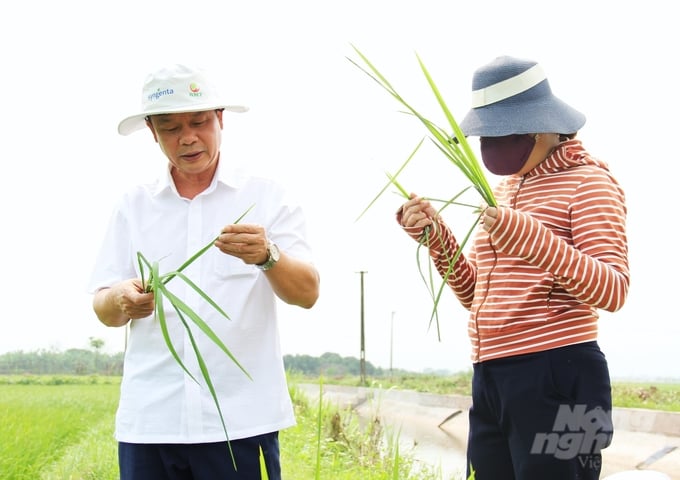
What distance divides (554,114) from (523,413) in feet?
2.26

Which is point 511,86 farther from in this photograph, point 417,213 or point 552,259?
point 552,259

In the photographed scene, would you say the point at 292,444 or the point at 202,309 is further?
the point at 292,444

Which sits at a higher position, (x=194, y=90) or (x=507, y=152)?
(x=194, y=90)

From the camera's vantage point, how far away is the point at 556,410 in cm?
168

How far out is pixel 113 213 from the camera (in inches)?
77.9

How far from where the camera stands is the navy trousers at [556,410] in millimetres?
1671

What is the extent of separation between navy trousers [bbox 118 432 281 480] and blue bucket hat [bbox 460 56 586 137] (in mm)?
890

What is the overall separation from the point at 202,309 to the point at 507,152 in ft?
2.62

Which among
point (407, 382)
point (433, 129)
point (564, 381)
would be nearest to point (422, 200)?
point (433, 129)

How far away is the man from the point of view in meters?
1.77

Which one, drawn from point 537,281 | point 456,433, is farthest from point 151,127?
point 456,433

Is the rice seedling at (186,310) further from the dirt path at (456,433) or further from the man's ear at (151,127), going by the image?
the dirt path at (456,433)

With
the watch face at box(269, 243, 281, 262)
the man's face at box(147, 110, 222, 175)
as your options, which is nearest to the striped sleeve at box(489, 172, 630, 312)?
the watch face at box(269, 243, 281, 262)

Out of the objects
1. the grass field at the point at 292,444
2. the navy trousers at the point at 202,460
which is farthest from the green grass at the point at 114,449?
the navy trousers at the point at 202,460
